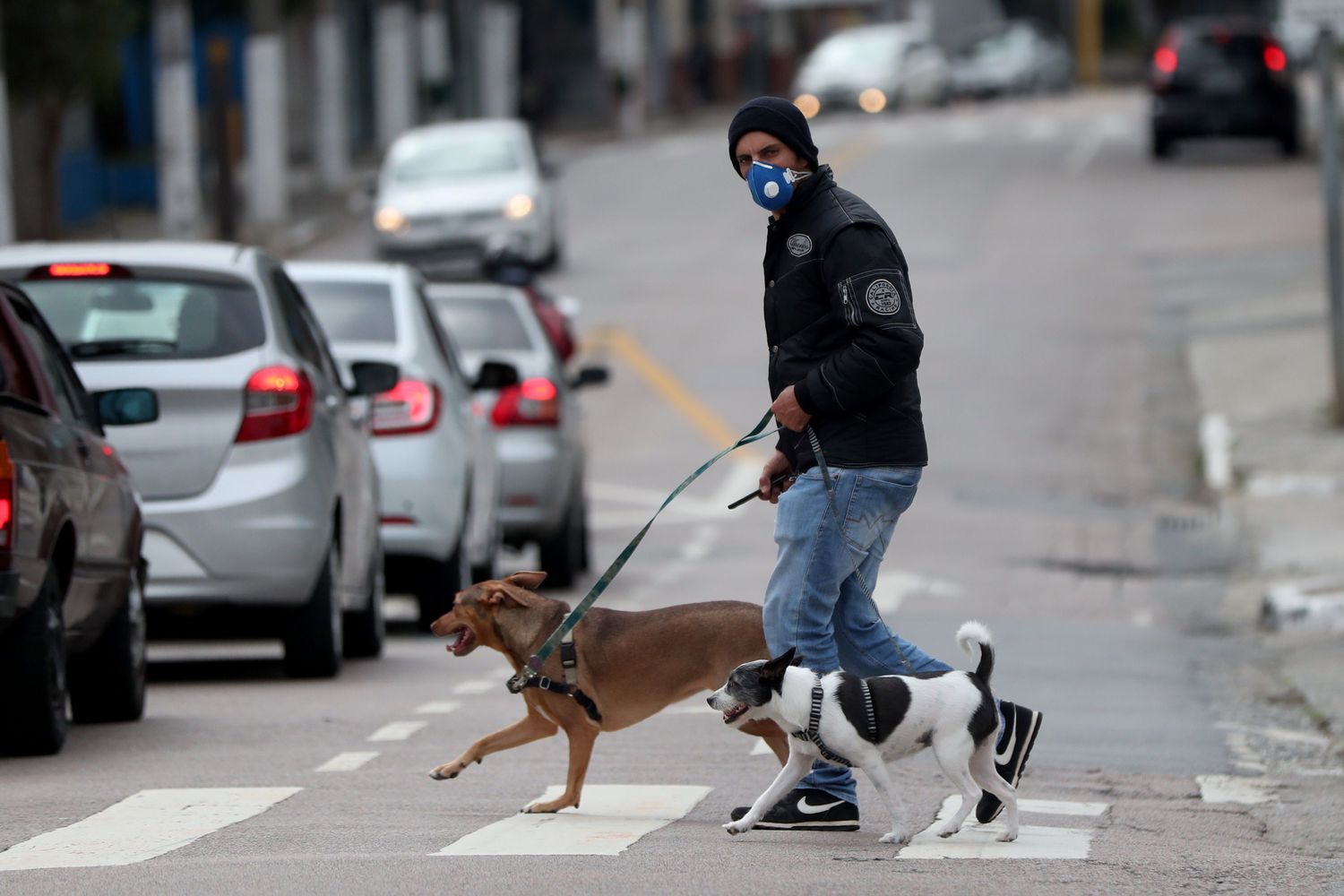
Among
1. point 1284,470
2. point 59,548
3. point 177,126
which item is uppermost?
point 59,548

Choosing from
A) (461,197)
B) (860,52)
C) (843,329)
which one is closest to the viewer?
(843,329)

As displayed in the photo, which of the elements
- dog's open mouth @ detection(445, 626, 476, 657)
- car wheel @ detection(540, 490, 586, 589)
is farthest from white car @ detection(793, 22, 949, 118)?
dog's open mouth @ detection(445, 626, 476, 657)

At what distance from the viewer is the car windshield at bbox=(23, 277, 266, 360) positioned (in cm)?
1096

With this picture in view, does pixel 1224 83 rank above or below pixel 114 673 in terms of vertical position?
below

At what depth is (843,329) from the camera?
7172mm

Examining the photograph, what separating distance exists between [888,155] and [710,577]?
3243 cm

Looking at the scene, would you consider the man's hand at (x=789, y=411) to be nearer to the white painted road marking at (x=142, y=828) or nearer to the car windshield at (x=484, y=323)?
the white painted road marking at (x=142, y=828)

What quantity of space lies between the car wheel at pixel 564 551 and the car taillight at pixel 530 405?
0.58 metres

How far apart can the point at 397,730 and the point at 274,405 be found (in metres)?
1.76

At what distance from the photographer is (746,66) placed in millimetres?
83188

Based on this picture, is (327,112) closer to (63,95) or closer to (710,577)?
(63,95)

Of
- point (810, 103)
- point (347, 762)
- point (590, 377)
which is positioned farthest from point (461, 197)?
point (810, 103)

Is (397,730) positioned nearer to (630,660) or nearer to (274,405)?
(274,405)

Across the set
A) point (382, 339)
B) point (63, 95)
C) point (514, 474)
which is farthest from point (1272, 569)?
point (63, 95)
